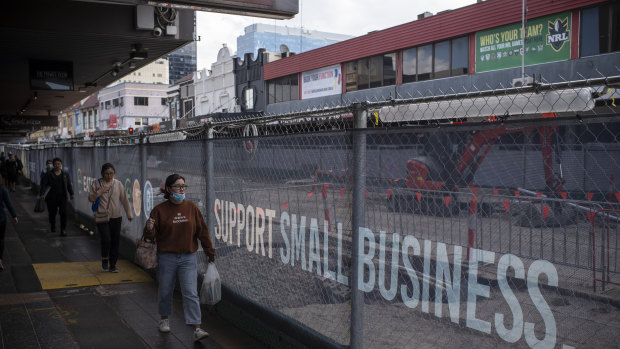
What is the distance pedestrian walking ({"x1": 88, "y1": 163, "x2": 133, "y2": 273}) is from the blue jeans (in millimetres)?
3180

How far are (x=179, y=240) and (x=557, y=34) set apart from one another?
1949cm

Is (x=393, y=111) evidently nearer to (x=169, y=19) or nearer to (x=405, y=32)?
(x=169, y=19)

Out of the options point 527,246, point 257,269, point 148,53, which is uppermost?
point 148,53

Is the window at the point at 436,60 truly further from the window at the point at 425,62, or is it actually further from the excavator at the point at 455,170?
the excavator at the point at 455,170

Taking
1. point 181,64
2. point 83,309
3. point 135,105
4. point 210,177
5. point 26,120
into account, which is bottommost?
point 83,309

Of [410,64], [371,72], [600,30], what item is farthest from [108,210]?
[371,72]

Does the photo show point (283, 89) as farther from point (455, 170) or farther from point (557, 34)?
point (455, 170)

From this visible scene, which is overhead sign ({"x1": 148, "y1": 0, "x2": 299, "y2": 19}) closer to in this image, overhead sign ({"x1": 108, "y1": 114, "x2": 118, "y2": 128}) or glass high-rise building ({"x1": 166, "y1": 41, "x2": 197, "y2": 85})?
overhead sign ({"x1": 108, "y1": 114, "x2": 118, "y2": 128})

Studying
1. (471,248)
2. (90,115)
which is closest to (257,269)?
(471,248)

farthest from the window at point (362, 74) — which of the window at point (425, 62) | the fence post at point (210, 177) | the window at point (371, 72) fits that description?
the fence post at point (210, 177)

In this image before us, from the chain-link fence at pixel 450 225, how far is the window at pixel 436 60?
2063 centimetres

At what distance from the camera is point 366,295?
377 cm

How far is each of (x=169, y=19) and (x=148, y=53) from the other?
8.86 feet

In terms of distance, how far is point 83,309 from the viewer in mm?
6477
